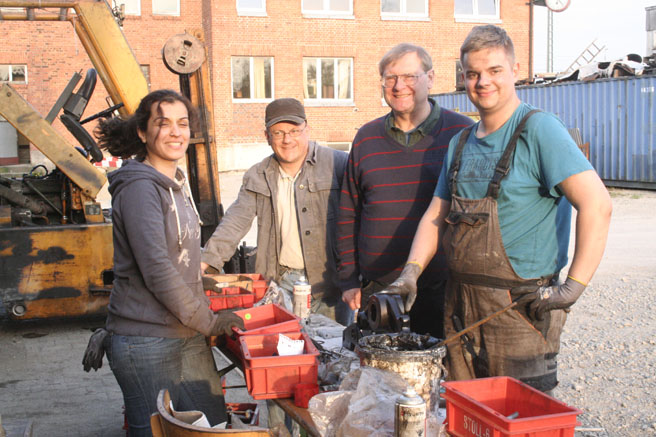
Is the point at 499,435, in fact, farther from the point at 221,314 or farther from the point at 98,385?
the point at 98,385

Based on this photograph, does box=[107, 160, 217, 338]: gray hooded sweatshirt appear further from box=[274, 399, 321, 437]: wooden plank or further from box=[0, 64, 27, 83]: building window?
box=[0, 64, 27, 83]: building window

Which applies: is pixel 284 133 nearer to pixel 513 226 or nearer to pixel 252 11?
pixel 513 226

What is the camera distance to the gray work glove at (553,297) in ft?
8.55

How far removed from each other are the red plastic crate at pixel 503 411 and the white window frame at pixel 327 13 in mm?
22812

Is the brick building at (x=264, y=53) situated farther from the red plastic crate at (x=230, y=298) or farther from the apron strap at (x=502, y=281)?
the apron strap at (x=502, y=281)

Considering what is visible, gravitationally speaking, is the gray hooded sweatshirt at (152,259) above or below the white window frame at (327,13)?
below

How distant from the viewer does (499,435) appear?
189cm

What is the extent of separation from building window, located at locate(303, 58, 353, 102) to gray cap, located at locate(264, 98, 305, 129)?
803 inches

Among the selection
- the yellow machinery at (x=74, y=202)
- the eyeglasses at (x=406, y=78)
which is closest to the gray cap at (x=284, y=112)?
the eyeglasses at (x=406, y=78)

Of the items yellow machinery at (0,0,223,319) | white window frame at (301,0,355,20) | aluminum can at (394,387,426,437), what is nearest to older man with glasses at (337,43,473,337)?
aluminum can at (394,387,426,437)

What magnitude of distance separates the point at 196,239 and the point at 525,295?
56.9 inches

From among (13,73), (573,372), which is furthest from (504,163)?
(13,73)

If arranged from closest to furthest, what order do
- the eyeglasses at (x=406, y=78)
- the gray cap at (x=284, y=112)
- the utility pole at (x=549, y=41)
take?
the eyeglasses at (x=406, y=78)
the gray cap at (x=284, y=112)
the utility pole at (x=549, y=41)

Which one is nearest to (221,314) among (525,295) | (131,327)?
(131,327)
